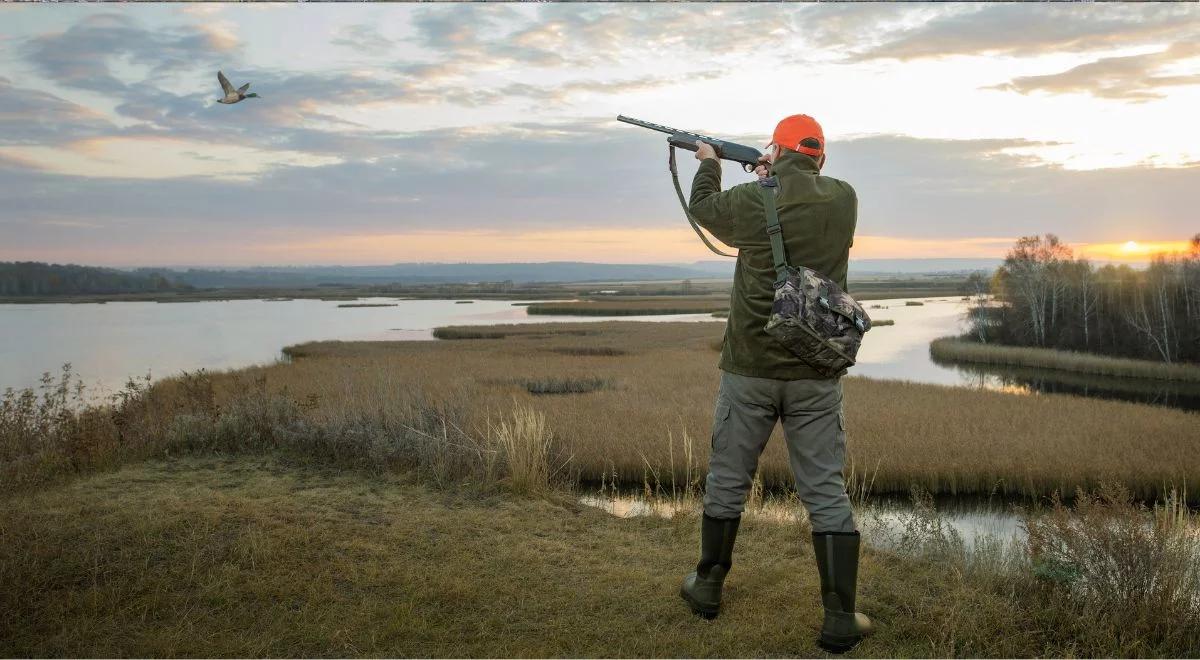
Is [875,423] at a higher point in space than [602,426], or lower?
lower

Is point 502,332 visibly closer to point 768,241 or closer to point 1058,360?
point 1058,360

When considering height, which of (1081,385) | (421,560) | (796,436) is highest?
(796,436)

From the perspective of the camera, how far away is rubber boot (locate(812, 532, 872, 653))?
4172 mm

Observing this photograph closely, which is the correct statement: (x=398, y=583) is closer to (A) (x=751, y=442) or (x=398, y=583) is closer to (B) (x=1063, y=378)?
(A) (x=751, y=442)

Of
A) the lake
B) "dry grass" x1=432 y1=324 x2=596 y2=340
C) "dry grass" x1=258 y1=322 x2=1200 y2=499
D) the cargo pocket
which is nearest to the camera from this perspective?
the cargo pocket

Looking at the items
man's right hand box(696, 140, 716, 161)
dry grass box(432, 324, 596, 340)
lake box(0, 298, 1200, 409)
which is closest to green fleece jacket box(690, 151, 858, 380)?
man's right hand box(696, 140, 716, 161)

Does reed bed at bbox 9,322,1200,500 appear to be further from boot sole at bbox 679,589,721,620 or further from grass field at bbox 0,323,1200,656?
boot sole at bbox 679,589,721,620

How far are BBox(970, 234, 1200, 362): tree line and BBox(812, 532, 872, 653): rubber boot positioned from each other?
1437 inches

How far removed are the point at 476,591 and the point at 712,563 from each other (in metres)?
1.53

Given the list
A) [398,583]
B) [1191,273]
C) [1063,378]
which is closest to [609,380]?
[398,583]

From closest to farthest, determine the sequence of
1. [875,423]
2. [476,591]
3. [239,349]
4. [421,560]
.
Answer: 1. [476,591]
2. [421,560]
3. [875,423]
4. [239,349]

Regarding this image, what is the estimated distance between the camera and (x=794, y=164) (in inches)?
169

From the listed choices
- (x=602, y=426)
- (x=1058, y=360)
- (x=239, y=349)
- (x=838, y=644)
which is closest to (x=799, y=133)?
(x=838, y=644)

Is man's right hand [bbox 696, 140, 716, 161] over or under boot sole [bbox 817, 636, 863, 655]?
over
